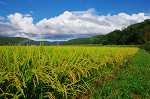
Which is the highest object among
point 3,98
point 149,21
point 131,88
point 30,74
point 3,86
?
point 149,21

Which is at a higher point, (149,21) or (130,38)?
(149,21)

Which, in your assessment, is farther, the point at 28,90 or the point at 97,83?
the point at 97,83

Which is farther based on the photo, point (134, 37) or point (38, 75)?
point (134, 37)

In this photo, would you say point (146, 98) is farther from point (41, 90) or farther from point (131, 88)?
point (41, 90)

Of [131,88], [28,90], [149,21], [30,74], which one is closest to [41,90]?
[28,90]

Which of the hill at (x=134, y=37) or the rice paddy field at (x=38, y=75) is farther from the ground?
the hill at (x=134, y=37)

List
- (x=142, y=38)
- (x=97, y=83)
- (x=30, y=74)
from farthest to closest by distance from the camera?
(x=142, y=38)
(x=97, y=83)
(x=30, y=74)

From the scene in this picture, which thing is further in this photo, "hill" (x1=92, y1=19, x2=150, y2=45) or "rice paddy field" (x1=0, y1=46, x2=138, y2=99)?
"hill" (x1=92, y1=19, x2=150, y2=45)

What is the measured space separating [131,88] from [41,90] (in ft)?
8.34

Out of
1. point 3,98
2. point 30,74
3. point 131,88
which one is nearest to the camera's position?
point 3,98

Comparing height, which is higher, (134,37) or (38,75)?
(134,37)

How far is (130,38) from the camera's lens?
6638 centimetres

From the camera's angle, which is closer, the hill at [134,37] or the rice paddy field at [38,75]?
the rice paddy field at [38,75]

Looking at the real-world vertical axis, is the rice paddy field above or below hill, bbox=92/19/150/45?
below
